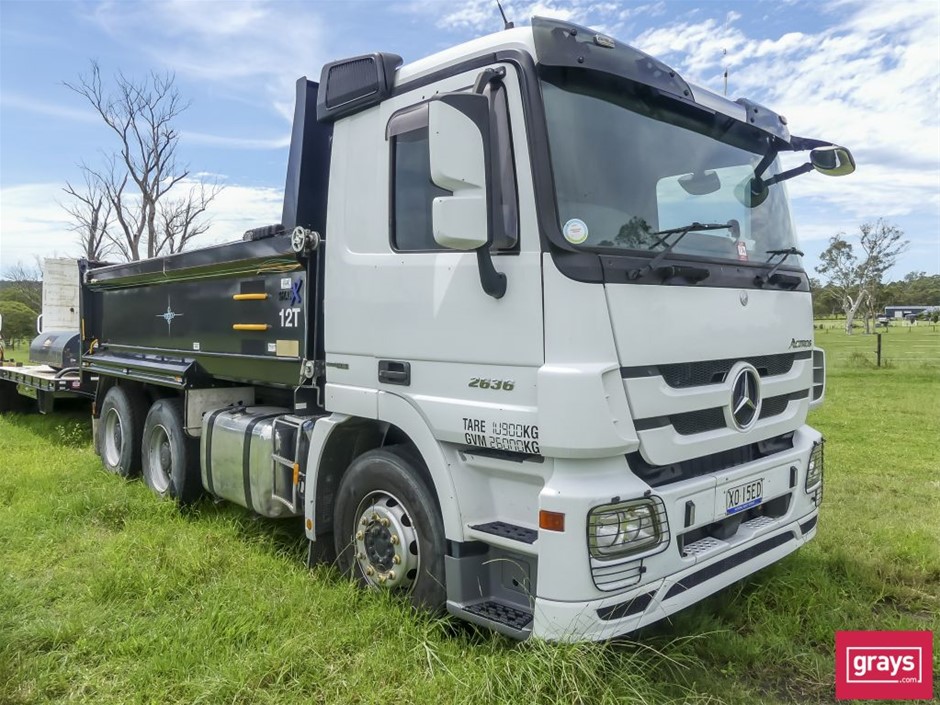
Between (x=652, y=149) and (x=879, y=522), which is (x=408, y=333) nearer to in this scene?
(x=652, y=149)

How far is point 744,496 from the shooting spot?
336 centimetres

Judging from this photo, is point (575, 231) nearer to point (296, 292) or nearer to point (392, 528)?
point (392, 528)

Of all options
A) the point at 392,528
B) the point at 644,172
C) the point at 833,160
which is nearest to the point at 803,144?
the point at 833,160

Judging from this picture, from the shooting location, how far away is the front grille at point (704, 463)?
2.98 meters

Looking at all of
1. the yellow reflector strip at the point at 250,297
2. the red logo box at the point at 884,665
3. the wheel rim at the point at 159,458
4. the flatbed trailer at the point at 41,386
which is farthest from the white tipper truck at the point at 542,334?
the flatbed trailer at the point at 41,386

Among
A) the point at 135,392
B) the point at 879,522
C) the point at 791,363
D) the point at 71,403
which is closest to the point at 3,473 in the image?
the point at 135,392

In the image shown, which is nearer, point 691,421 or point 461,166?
point 461,166

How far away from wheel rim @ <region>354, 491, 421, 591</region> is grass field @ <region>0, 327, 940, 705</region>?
13cm

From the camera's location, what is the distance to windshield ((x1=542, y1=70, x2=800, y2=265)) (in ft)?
9.57

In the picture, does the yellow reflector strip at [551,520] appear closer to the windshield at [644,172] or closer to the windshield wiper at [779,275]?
the windshield at [644,172]

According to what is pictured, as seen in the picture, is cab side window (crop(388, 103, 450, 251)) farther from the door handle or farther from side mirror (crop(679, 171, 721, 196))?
side mirror (crop(679, 171, 721, 196))

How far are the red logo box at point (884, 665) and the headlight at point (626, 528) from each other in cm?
118

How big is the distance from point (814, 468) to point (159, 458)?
5153 millimetres

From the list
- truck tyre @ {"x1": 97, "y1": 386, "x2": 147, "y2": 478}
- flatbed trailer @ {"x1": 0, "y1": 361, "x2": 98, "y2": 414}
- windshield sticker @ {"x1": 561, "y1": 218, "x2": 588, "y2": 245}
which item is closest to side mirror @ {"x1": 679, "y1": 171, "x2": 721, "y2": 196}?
windshield sticker @ {"x1": 561, "y1": 218, "x2": 588, "y2": 245}
